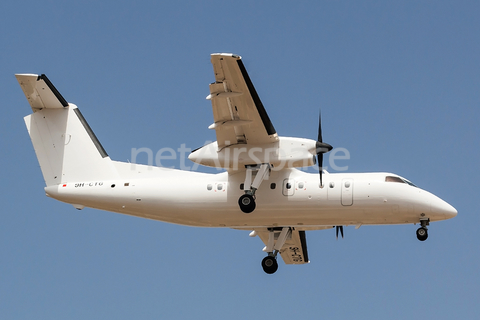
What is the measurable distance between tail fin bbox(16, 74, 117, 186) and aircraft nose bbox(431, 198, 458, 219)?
29.6ft

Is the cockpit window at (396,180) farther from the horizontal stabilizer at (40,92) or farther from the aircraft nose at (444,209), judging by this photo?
the horizontal stabilizer at (40,92)

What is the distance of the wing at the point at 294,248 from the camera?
22047mm

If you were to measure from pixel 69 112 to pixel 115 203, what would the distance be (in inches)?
140

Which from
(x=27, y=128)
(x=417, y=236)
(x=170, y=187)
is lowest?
(x=417, y=236)

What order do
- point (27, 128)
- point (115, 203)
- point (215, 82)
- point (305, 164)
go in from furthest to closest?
point (27, 128), point (115, 203), point (305, 164), point (215, 82)

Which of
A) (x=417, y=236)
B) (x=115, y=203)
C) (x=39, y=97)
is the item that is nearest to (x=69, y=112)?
(x=39, y=97)

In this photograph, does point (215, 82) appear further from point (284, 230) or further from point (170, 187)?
point (284, 230)

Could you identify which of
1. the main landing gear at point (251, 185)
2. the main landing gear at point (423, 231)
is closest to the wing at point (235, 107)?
the main landing gear at point (251, 185)

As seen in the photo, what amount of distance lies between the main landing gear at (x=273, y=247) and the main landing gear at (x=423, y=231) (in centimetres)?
385

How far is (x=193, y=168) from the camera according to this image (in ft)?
66.7

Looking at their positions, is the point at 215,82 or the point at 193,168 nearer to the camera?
the point at 215,82

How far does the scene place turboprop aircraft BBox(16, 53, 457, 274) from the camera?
1833 centimetres

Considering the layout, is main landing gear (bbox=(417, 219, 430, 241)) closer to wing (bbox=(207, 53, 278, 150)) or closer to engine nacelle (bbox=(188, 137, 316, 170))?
engine nacelle (bbox=(188, 137, 316, 170))

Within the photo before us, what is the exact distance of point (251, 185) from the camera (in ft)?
61.3
